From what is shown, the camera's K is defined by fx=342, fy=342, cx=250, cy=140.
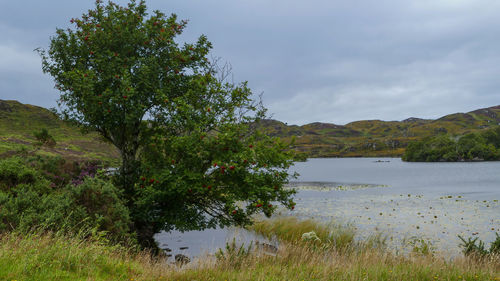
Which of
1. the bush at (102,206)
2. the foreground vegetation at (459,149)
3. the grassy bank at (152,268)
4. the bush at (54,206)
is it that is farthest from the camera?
the foreground vegetation at (459,149)

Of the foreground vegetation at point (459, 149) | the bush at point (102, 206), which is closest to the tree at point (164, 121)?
the bush at point (102, 206)

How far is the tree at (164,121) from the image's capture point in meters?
16.8

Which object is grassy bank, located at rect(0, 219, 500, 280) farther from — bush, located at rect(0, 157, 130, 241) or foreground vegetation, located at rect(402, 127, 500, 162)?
foreground vegetation, located at rect(402, 127, 500, 162)

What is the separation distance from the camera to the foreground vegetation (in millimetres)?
167375

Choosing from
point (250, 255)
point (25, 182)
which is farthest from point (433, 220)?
point (25, 182)

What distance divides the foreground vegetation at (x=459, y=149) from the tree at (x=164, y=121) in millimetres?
178720

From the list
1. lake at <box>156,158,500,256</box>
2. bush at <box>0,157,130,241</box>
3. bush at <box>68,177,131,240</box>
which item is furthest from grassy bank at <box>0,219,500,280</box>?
lake at <box>156,158,500,256</box>

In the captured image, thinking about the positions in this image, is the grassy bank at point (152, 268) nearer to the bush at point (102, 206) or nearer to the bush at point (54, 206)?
the bush at point (54, 206)

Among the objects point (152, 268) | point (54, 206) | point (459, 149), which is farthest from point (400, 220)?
point (459, 149)

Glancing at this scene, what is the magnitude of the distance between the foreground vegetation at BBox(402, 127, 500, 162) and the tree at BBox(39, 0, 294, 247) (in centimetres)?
17872

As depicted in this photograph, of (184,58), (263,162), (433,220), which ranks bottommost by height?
(433,220)

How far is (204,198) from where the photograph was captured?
18.9 m

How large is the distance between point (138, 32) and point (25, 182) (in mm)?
9561

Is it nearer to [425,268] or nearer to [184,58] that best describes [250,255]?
[425,268]
